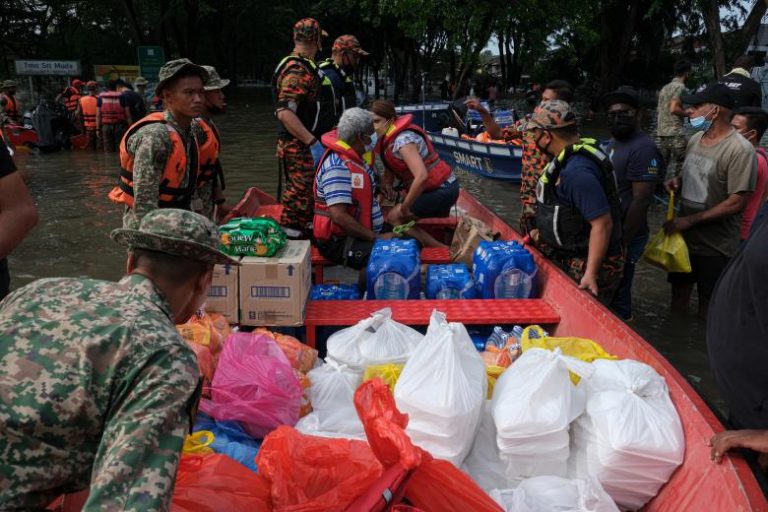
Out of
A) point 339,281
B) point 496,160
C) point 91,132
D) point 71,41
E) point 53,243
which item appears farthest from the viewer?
point 71,41

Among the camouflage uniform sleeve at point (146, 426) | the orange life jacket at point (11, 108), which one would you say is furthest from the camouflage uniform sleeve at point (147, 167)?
the orange life jacket at point (11, 108)

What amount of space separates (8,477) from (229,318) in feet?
8.56

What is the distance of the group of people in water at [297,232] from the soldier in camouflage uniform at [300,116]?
0.06 feet

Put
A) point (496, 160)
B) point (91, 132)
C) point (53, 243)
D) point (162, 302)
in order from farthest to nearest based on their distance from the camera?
point (91, 132), point (496, 160), point (53, 243), point (162, 302)

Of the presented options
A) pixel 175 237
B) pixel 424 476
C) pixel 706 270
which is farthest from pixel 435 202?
pixel 175 237

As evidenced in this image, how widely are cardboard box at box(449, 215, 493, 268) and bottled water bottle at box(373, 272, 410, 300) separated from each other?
85cm

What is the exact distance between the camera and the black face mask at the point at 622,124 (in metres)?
4.65

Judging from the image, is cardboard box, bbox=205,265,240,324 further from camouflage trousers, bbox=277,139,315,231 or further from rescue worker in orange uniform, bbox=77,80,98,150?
rescue worker in orange uniform, bbox=77,80,98,150

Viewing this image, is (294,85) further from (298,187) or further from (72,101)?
(72,101)

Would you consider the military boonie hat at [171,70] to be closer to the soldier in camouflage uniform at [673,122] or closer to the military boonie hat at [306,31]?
the military boonie hat at [306,31]

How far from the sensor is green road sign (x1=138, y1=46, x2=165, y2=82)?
2345 cm

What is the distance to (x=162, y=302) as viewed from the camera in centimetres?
154

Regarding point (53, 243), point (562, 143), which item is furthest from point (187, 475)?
point (53, 243)

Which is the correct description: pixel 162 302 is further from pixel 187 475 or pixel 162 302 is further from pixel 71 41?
pixel 71 41
